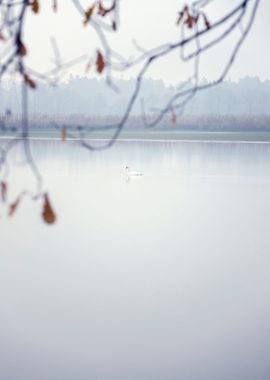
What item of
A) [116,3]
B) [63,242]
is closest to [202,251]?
[63,242]

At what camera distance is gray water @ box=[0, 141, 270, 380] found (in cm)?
733

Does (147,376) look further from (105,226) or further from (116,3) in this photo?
(105,226)

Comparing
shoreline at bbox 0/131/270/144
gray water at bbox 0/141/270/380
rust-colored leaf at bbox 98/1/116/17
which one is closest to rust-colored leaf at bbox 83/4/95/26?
rust-colored leaf at bbox 98/1/116/17

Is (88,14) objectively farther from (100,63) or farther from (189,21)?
(189,21)

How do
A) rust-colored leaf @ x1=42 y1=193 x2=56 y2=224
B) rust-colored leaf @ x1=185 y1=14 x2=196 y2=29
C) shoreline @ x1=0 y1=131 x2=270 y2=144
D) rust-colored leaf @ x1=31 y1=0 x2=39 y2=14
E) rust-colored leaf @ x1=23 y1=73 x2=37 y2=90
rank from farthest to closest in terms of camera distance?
shoreline @ x1=0 y1=131 x2=270 y2=144, rust-colored leaf @ x1=185 y1=14 x2=196 y2=29, rust-colored leaf @ x1=31 y1=0 x2=39 y2=14, rust-colored leaf @ x1=42 y1=193 x2=56 y2=224, rust-colored leaf @ x1=23 y1=73 x2=37 y2=90

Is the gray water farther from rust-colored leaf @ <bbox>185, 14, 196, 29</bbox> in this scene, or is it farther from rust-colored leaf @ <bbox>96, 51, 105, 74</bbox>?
rust-colored leaf @ <bbox>185, 14, 196, 29</bbox>

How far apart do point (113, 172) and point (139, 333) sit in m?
19.2

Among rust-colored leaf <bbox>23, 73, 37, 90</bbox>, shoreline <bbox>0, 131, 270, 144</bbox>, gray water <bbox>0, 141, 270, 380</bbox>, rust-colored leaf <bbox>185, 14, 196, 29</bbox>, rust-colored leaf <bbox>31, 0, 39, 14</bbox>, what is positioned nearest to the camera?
rust-colored leaf <bbox>23, 73, 37, 90</bbox>

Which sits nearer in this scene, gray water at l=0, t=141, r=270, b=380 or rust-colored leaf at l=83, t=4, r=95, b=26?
rust-colored leaf at l=83, t=4, r=95, b=26

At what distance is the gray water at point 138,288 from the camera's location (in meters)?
7.33

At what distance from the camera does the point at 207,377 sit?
6805mm

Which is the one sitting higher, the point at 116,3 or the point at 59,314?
the point at 116,3

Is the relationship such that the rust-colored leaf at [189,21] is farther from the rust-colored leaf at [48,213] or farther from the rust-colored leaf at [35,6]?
the rust-colored leaf at [48,213]

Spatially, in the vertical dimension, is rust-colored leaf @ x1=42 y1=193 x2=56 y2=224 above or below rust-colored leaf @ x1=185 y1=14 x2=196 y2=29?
below
